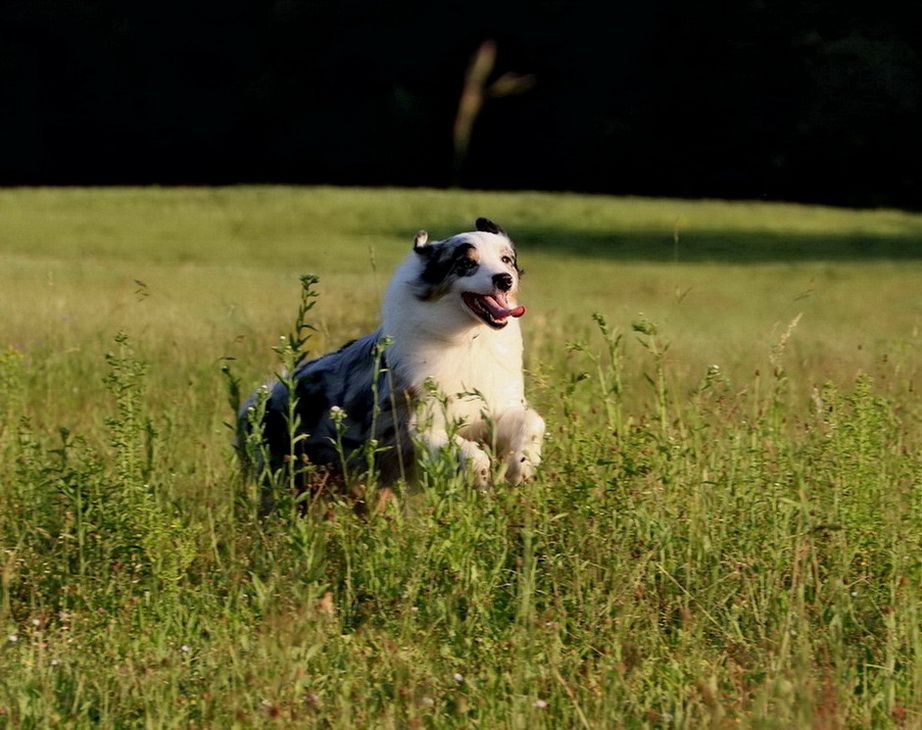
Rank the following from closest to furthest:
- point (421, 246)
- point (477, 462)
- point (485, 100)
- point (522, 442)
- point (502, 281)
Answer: point (477, 462) → point (522, 442) → point (502, 281) → point (421, 246) → point (485, 100)

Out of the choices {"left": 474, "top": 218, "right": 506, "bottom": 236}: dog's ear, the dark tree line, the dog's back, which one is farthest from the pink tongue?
the dark tree line

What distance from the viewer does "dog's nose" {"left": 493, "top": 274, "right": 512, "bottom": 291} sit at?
624 cm

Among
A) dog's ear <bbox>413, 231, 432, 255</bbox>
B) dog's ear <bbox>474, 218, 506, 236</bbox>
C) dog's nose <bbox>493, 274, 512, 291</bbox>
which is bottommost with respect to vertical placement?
dog's nose <bbox>493, 274, 512, 291</bbox>

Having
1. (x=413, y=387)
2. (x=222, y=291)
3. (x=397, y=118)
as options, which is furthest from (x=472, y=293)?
(x=397, y=118)

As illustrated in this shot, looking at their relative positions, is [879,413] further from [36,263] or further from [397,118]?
[397,118]

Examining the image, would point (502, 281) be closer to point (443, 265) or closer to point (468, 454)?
point (443, 265)

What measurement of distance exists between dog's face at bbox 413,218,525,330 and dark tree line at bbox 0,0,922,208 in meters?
28.1

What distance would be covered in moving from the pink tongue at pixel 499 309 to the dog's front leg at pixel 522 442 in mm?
385

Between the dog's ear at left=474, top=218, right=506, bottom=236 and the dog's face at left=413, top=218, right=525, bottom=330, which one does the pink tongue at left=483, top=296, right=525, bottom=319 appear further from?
the dog's ear at left=474, top=218, right=506, bottom=236

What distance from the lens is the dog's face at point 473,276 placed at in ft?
20.6

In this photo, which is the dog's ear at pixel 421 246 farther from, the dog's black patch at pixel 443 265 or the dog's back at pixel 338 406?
the dog's back at pixel 338 406

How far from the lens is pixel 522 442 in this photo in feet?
19.9

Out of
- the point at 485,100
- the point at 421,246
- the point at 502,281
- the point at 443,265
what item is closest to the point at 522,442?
the point at 502,281

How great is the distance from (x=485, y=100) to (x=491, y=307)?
29.9m
